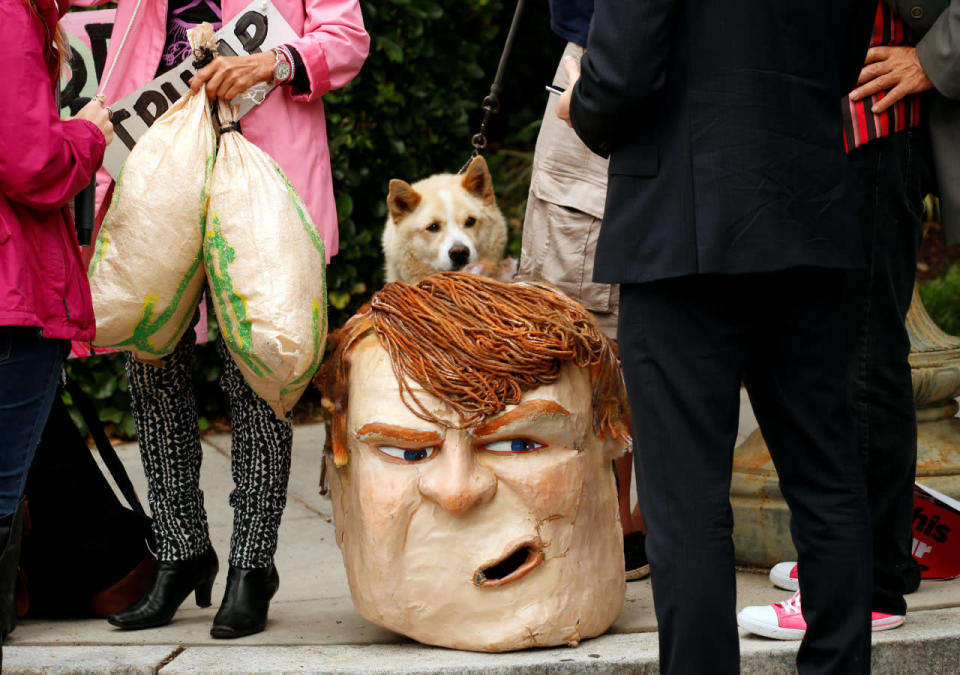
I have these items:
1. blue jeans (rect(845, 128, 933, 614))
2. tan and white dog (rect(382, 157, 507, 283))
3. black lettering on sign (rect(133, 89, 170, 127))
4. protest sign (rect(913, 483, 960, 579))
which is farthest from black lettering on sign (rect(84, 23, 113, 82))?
protest sign (rect(913, 483, 960, 579))

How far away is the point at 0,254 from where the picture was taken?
8.13ft

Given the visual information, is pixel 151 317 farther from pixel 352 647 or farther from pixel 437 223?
pixel 437 223

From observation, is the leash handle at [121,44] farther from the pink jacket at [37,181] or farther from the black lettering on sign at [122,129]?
the pink jacket at [37,181]

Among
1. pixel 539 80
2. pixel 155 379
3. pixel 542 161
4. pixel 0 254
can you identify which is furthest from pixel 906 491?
pixel 539 80

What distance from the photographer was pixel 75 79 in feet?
11.3

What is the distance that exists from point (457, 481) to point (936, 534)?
1673 mm

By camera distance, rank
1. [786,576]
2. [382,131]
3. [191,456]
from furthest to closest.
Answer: [382,131] < [786,576] < [191,456]

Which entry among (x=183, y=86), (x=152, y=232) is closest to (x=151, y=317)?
(x=152, y=232)

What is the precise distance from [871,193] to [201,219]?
171cm

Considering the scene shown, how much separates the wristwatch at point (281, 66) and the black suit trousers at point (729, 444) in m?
1.20

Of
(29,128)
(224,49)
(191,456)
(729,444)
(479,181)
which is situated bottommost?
(191,456)

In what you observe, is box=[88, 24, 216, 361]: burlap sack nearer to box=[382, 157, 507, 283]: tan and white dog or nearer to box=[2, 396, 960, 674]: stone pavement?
box=[2, 396, 960, 674]: stone pavement

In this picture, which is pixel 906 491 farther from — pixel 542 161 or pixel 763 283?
pixel 542 161

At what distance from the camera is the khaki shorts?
11.9 feet
